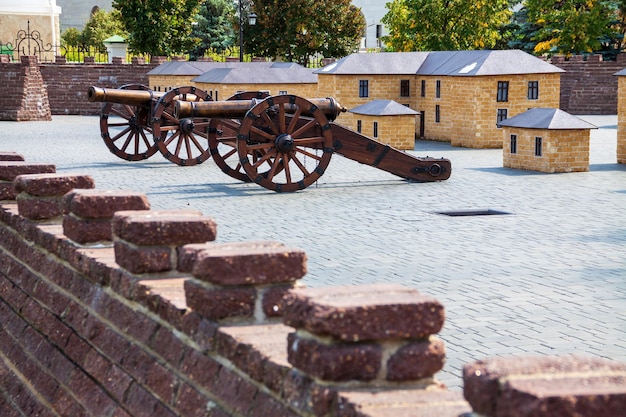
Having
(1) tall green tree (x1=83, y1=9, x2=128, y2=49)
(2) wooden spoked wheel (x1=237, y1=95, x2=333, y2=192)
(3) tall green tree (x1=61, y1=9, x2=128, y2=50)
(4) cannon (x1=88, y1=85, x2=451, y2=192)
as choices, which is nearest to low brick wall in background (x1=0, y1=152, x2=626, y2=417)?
(2) wooden spoked wheel (x1=237, y1=95, x2=333, y2=192)

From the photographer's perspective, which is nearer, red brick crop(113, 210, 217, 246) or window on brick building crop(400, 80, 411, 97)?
red brick crop(113, 210, 217, 246)

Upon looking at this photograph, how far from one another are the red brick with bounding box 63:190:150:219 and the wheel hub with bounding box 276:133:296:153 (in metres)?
10.4

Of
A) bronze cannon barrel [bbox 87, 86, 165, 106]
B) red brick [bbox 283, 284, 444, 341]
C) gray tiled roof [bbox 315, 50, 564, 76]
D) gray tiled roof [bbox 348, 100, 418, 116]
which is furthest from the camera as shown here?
gray tiled roof [bbox 315, 50, 564, 76]

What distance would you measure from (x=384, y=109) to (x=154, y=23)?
2092 cm

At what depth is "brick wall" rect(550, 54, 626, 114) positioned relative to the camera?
1542 inches

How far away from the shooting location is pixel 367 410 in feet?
9.80

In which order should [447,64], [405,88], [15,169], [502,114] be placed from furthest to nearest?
[405,88]
[447,64]
[502,114]
[15,169]

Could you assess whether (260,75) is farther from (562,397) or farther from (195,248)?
(562,397)

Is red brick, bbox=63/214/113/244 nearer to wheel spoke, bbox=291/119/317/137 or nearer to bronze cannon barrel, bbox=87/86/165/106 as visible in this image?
wheel spoke, bbox=291/119/317/137

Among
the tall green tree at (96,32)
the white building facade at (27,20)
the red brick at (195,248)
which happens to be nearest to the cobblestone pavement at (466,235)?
the red brick at (195,248)

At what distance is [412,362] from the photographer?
319 cm

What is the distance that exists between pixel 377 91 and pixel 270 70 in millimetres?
3249

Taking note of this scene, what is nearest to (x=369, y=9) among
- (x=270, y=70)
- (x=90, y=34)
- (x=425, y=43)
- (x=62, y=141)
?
(x=90, y=34)

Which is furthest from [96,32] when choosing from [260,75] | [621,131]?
[621,131]
